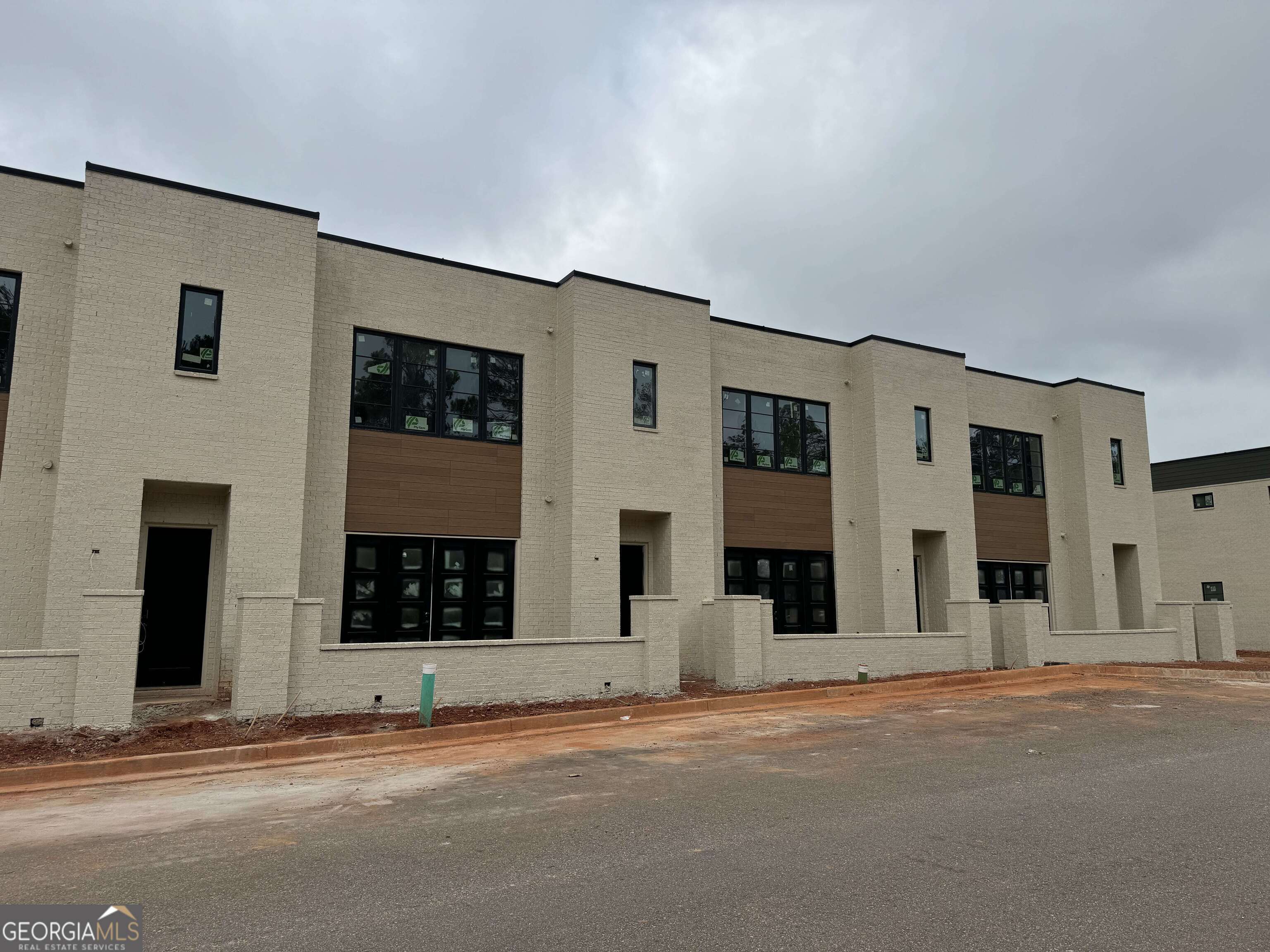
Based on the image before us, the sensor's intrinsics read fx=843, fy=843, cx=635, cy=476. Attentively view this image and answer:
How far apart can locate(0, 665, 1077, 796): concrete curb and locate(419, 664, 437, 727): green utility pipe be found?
0.24 metres

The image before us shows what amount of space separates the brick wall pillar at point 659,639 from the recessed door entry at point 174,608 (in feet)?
23.5

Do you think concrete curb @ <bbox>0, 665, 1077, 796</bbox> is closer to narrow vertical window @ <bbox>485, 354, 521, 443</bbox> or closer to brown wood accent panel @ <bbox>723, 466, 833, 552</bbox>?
brown wood accent panel @ <bbox>723, 466, 833, 552</bbox>

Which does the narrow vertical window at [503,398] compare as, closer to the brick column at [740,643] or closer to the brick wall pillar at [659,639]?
the brick wall pillar at [659,639]

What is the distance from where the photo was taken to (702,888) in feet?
16.7

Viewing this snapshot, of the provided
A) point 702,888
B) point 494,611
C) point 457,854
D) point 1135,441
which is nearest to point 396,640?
point 494,611

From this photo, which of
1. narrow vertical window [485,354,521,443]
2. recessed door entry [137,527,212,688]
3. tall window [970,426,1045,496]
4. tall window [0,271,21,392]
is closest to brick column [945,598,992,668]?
tall window [970,426,1045,496]

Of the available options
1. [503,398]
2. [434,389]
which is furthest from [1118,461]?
[434,389]

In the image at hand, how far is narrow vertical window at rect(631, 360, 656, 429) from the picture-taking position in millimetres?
17406

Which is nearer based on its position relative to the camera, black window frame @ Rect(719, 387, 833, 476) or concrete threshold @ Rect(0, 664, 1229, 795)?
concrete threshold @ Rect(0, 664, 1229, 795)

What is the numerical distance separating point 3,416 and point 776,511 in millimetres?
14740

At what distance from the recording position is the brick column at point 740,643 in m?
15.3

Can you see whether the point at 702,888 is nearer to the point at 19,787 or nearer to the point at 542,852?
the point at 542,852

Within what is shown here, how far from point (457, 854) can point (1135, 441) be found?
26191 mm

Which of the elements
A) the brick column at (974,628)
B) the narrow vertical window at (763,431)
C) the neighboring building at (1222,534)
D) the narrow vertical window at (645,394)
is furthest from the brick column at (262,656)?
the neighboring building at (1222,534)
